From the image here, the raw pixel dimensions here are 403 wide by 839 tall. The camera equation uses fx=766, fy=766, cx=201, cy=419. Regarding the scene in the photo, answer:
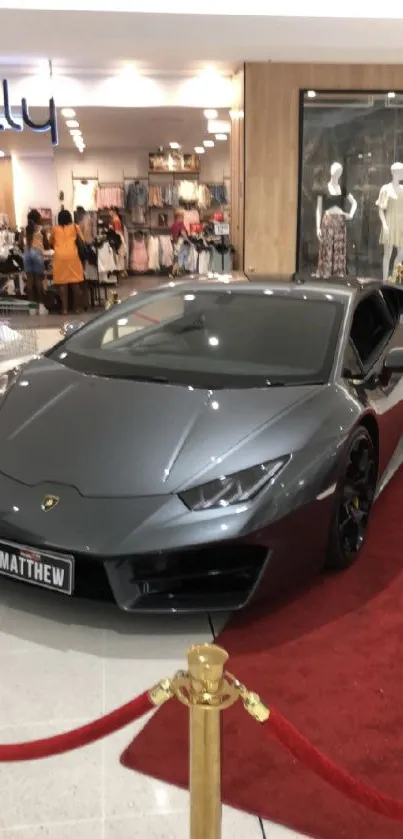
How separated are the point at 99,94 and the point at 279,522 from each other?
29.1 feet

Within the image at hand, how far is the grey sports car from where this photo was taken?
2.31m

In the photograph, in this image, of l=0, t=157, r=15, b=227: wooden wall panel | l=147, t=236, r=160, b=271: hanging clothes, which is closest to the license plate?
l=147, t=236, r=160, b=271: hanging clothes

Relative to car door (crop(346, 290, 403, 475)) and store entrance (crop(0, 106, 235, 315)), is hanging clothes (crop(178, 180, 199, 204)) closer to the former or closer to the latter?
store entrance (crop(0, 106, 235, 315))

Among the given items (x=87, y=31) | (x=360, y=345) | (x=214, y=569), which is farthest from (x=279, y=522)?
(x=87, y=31)

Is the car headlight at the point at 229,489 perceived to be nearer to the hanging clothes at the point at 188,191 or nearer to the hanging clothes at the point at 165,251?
the hanging clothes at the point at 165,251

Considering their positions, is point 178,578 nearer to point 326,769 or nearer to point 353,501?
point 353,501

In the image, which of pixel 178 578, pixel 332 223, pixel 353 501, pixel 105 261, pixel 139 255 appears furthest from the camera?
pixel 139 255

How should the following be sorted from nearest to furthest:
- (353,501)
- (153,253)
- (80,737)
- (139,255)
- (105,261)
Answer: (80,737), (353,501), (105,261), (153,253), (139,255)

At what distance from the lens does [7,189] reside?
1772 centimetres

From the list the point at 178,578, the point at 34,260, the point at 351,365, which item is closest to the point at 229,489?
the point at 178,578

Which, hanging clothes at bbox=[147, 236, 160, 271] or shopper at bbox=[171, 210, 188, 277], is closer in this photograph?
shopper at bbox=[171, 210, 188, 277]

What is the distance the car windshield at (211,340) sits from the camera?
296cm

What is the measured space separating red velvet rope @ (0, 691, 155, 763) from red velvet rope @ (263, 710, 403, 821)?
0.24m

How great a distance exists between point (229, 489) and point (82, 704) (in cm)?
76
